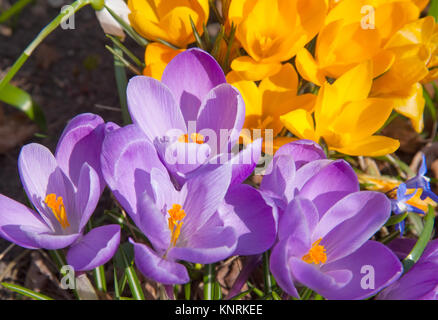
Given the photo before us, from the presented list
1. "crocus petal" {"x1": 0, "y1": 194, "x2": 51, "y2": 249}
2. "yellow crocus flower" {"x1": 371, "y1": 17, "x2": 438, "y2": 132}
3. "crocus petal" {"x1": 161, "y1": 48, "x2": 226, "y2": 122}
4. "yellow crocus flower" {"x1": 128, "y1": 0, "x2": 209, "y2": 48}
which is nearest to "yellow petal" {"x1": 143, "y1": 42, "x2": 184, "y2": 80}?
"yellow crocus flower" {"x1": 128, "y1": 0, "x2": 209, "y2": 48}

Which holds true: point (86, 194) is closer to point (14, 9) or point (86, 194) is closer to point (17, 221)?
point (17, 221)

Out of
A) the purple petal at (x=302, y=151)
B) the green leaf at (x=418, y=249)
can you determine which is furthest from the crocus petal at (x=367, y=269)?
the purple petal at (x=302, y=151)

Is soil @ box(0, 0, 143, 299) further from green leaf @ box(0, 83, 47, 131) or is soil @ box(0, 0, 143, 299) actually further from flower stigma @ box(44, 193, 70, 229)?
flower stigma @ box(44, 193, 70, 229)

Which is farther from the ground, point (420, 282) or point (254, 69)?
point (254, 69)

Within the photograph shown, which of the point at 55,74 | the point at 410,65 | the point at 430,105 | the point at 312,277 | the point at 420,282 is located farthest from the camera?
the point at 55,74

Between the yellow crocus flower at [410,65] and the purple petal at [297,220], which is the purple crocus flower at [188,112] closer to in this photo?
the purple petal at [297,220]

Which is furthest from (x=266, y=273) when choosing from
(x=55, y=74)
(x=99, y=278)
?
(x=55, y=74)
